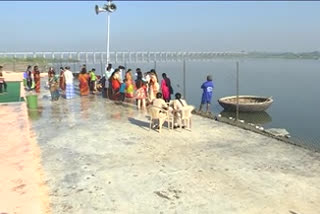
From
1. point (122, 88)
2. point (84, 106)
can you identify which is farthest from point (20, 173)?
point (122, 88)

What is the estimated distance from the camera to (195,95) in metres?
29.2

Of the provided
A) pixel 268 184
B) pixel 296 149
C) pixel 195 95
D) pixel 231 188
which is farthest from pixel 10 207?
pixel 195 95

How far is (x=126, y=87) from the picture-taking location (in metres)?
14.9

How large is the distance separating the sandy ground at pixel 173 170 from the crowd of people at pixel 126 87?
144 cm

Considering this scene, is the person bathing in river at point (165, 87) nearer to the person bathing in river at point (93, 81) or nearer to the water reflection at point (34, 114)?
the water reflection at point (34, 114)

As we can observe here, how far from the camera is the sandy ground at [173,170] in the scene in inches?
232

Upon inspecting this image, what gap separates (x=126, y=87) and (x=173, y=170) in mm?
7964

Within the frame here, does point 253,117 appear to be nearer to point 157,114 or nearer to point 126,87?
point 126,87

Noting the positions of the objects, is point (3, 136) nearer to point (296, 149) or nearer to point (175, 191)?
point (175, 191)

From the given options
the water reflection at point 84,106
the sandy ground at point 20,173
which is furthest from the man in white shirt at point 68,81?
the sandy ground at point 20,173

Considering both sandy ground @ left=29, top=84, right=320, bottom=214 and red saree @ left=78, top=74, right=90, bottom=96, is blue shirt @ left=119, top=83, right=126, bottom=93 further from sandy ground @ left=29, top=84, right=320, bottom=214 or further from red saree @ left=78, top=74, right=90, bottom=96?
sandy ground @ left=29, top=84, right=320, bottom=214

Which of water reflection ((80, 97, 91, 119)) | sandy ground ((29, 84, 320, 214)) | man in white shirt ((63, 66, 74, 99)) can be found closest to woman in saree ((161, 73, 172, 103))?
sandy ground ((29, 84, 320, 214))

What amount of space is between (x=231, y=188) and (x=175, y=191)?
921mm

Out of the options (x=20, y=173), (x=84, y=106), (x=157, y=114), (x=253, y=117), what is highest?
(x=157, y=114)
